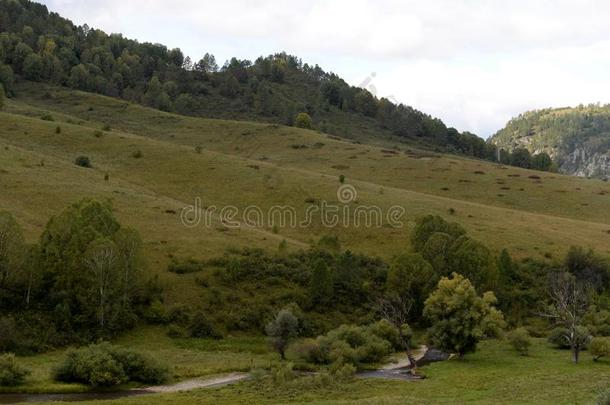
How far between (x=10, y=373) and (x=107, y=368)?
6066mm

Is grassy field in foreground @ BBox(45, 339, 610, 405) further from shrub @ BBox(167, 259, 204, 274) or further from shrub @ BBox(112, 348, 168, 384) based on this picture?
Answer: shrub @ BBox(167, 259, 204, 274)

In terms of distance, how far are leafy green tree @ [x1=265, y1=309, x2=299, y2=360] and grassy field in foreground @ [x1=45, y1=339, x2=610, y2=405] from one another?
376 inches

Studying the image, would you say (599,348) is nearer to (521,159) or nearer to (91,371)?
(91,371)

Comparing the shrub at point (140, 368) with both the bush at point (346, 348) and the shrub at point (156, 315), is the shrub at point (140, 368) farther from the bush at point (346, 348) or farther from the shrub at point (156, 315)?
the shrub at point (156, 315)

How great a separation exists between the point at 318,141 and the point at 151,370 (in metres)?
114

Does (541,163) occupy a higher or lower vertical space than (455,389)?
higher

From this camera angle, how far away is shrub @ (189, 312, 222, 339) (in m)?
58.1

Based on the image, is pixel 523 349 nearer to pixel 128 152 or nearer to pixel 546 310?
pixel 546 310

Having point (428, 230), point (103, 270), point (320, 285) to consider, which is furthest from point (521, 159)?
point (103, 270)

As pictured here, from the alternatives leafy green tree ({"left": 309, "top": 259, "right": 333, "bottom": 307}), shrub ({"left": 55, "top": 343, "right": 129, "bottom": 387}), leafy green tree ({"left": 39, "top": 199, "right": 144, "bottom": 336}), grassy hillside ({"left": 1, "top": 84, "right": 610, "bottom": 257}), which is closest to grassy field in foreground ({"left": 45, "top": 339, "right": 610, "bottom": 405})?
shrub ({"left": 55, "top": 343, "right": 129, "bottom": 387})

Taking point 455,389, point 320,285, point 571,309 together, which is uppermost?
point 320,285

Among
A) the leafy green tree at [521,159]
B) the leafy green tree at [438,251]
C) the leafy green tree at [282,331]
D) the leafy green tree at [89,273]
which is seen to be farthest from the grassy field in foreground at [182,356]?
the leafy green tree at [521,159]

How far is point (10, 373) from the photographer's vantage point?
133ft

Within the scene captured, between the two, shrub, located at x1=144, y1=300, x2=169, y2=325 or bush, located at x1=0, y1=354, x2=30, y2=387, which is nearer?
bush, located at x1=0, y1=354, x2=30, y2=387
